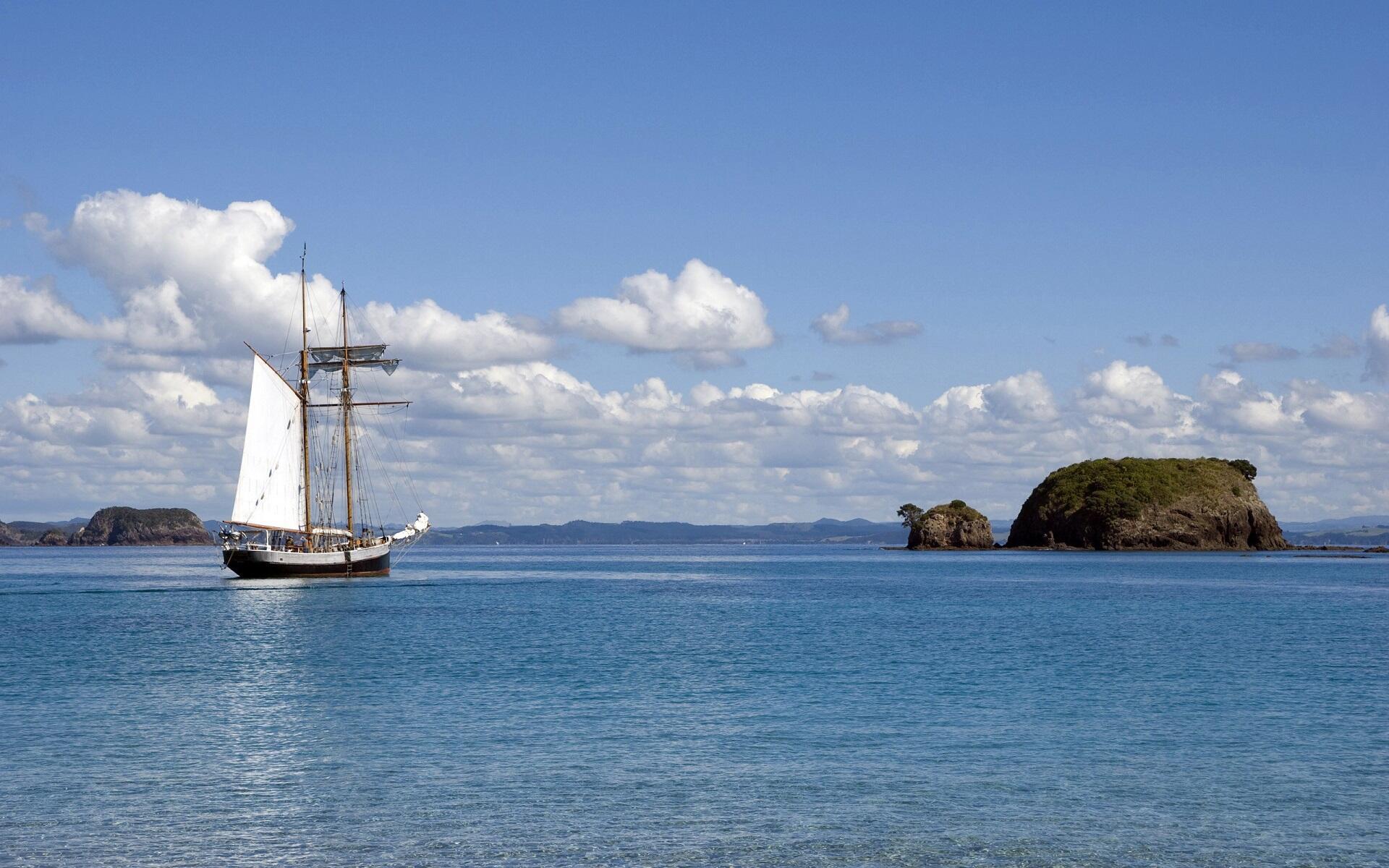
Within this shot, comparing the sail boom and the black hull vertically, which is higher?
the sail boom

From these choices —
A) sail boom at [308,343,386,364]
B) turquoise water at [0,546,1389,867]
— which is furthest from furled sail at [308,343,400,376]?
turquoise water at [0,546,1389,867]

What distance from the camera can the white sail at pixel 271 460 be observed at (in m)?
119

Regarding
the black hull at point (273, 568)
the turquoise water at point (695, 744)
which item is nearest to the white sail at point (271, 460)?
the black hull at point (273, 568)

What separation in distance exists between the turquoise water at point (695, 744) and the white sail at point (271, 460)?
37375 mm

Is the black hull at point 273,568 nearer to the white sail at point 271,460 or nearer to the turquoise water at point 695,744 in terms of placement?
the white sail at point 271,460

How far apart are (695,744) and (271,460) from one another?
94.6 meters

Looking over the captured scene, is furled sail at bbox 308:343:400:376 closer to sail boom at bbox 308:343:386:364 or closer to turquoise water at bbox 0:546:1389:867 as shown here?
sail boom at bbox 308:343:386:364

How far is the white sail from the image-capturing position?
390 ft

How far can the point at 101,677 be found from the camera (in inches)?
2035

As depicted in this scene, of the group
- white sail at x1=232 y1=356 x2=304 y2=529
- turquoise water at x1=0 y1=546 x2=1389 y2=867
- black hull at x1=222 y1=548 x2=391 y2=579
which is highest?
white sail at x1=232 y1=356 x2=304 y2=529

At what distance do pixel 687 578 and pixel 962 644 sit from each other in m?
102

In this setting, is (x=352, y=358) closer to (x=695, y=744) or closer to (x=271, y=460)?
(x=271, y=460)

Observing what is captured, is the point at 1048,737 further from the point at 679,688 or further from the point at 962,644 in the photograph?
the point at 962,644

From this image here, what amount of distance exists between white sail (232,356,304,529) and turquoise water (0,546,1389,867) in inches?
1471
